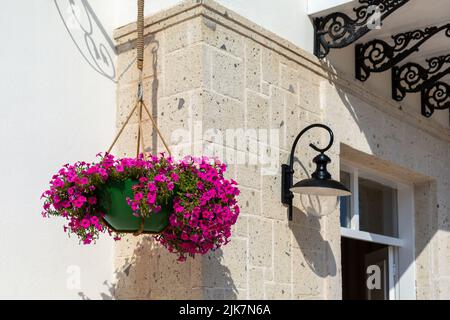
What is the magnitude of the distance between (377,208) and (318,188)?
5.38 ft

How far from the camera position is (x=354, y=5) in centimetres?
392

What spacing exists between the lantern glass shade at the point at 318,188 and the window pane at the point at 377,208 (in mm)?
1258

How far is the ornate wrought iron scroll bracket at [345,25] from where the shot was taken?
12.5 feet

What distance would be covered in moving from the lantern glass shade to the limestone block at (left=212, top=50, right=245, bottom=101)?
1.58ft

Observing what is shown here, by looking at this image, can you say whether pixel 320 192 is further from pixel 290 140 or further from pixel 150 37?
pixel 150 37

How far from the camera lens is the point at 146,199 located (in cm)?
261

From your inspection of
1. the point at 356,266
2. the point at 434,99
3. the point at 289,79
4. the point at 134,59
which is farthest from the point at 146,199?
the point at 356,266

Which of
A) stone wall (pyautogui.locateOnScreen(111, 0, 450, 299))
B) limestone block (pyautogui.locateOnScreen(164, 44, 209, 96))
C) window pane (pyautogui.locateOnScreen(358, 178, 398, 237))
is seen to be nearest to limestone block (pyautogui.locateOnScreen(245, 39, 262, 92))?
stone wall (pyautogui.locateOnScreen(111, 0, 450, 299))

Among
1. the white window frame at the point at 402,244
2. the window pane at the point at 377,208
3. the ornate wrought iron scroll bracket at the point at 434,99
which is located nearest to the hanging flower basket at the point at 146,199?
the window pane at the point at 377,208

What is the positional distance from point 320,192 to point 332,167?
595 mm

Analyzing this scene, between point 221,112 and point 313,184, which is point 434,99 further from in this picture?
point 221,112

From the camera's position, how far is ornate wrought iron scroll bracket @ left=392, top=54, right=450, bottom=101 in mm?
4629

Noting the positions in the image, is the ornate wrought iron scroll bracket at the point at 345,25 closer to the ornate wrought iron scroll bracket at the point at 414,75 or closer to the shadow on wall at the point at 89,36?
the ornate wrought iron scroll bracket at the point at 414,75
